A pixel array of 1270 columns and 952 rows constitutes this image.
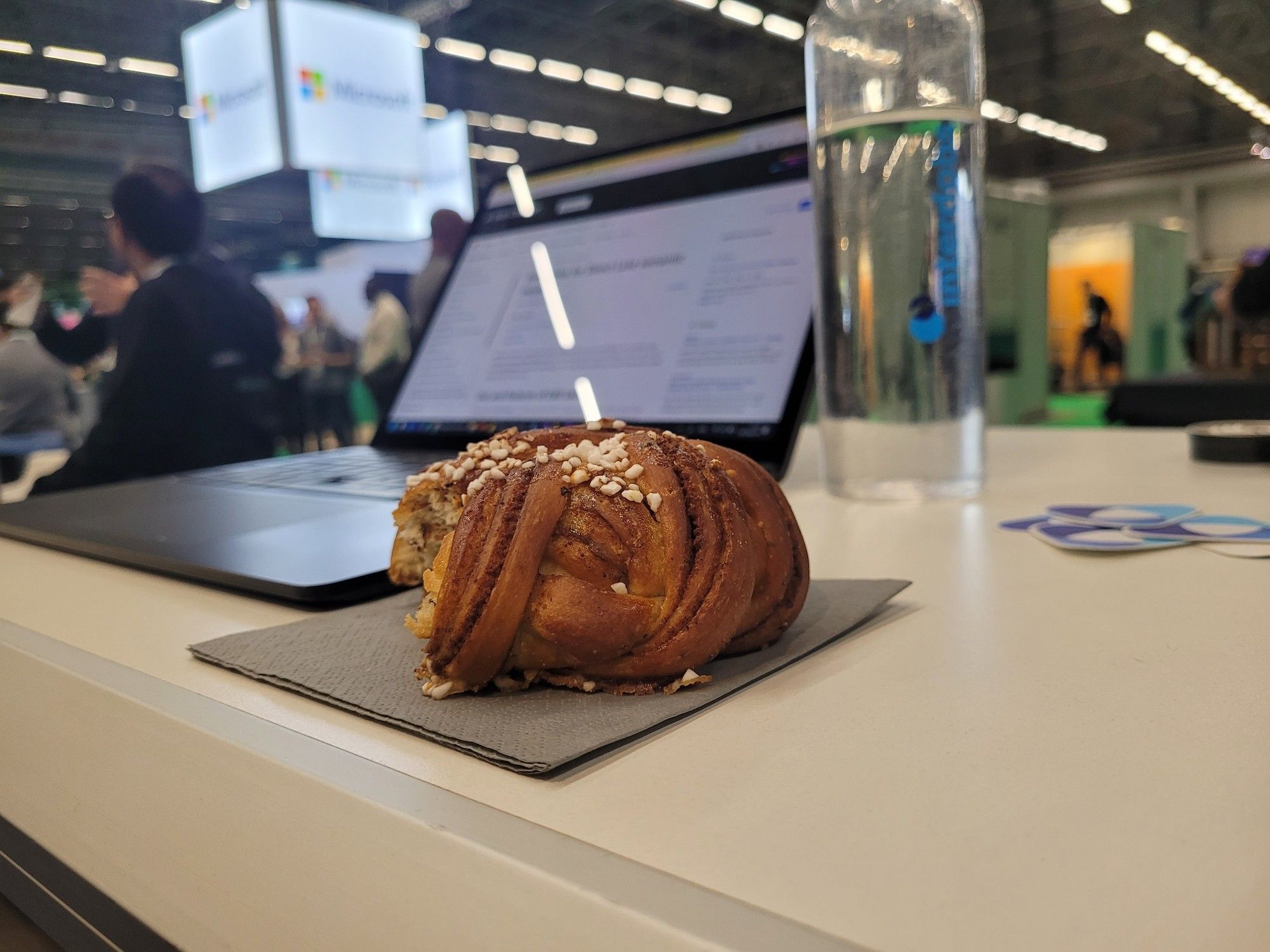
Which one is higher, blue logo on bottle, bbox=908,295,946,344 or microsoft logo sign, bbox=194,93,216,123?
microsoft logo sign, bbox=194,93,216,123

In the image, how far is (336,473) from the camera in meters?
0.82

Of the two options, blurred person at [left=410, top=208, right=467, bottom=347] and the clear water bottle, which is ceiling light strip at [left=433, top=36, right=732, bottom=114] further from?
the clear water bottle

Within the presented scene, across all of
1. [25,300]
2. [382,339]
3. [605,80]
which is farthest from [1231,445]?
[605,80]

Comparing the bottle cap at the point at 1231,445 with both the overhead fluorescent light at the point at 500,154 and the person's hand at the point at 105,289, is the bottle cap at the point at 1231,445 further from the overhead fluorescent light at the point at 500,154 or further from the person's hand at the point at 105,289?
the overhead fluorescent light at the point at 500,154

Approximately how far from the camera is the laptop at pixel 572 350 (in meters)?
0.61

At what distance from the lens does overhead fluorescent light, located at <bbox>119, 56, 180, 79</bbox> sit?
1.60 metres

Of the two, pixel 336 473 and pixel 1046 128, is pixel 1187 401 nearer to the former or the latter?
pixel 336 473

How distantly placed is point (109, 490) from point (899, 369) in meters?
0.65

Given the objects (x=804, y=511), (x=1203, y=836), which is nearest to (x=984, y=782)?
(x=1203, y=836)

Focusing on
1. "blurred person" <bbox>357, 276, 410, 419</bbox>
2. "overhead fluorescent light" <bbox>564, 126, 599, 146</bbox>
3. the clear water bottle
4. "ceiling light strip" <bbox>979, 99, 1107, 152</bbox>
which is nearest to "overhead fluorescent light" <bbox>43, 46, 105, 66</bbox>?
"blurred person" <bbox>357, 276, 410, 419</bbox>

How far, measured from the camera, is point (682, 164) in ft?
2.77

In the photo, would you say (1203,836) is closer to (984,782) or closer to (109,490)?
(984,782)

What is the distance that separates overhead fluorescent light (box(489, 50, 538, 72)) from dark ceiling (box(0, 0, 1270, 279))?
3 cm

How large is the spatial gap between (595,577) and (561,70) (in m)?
5.28
